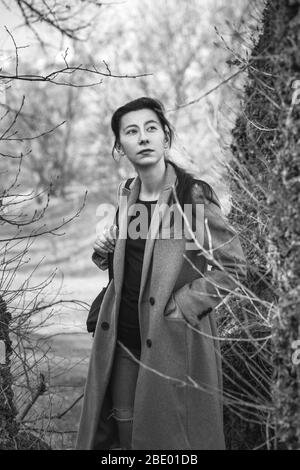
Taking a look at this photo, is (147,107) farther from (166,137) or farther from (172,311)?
(172,311)

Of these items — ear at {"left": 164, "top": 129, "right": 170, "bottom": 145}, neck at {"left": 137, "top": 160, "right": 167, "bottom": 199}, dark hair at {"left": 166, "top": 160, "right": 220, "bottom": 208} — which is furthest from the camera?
ear at {"left": 164, "top": 129, "right": 170, "bottom": 145}

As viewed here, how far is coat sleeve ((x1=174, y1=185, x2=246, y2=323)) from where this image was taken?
3012mm

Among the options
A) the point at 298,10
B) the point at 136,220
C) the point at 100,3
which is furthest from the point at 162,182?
the point at 100,3

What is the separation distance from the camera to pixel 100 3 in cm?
459

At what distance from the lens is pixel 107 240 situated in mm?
3352

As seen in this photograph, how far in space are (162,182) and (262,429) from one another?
62.5 inches

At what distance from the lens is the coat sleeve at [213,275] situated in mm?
3012

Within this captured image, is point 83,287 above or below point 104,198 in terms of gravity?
below

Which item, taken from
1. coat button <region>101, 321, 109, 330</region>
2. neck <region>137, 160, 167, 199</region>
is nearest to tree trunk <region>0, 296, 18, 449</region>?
coat button <region>101, 321, 109, 330</region>

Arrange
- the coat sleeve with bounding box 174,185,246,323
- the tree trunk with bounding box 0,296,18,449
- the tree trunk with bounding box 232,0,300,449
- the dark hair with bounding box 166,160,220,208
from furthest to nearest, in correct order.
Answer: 1. the tree trunk with bounding box 0,296,18,449
2. the dark hair with bounding box 166,160,220,208
3. the coat sleeve with bounding box 174,185,246,323
4. the tree trunk with bounding box 232,0,300,449

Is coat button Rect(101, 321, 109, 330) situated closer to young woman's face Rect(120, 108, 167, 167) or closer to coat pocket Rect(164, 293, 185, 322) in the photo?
coat pocket Rect(164, 293, 185, 322)

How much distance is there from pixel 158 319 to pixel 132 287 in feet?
0.83
